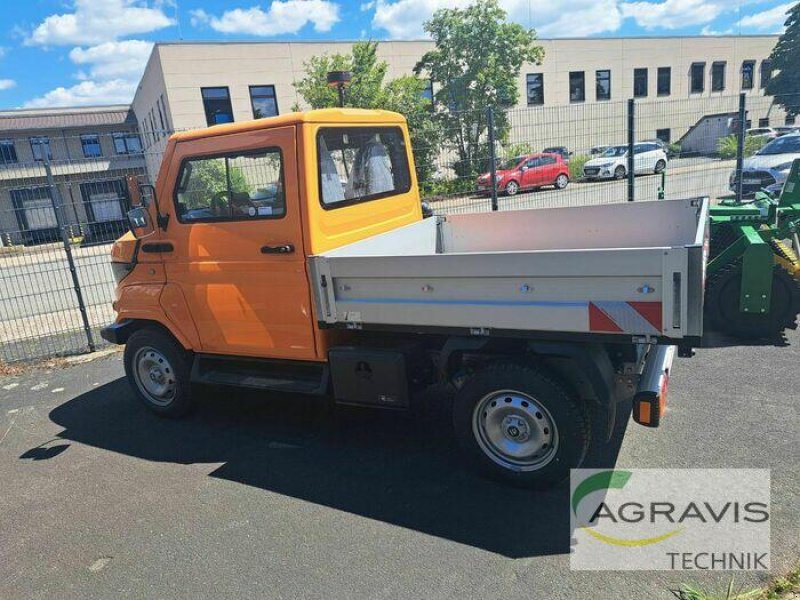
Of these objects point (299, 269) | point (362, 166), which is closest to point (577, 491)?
point (299, 269)

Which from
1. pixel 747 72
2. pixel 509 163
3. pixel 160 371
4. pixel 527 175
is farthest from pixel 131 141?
pixel 747 72

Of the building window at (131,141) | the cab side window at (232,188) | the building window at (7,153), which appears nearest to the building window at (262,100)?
the building window at (131,141)

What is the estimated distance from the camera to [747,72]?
151 ft

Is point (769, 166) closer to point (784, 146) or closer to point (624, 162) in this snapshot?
point (784, 146)

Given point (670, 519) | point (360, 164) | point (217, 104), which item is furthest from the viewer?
point (217, 104)

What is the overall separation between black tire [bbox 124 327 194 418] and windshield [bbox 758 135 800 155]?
12335 millimetres

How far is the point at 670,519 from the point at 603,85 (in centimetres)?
4307

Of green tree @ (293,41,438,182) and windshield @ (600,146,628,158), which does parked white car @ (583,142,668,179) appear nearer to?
windshield @ (600,146,628,158)

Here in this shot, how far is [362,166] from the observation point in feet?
14.8

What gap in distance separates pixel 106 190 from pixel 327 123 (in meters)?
4.35

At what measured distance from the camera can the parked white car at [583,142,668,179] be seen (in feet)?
31.4

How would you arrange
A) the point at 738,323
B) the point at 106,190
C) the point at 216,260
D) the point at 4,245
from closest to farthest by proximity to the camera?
the point at 216,260
the point at 738,323
the point at 106,190
the point at 4,245

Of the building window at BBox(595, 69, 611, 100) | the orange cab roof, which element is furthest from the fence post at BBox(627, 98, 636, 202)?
the building window at BBox(595, 69, 611, 100)

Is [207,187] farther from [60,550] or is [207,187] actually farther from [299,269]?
[60,550]
